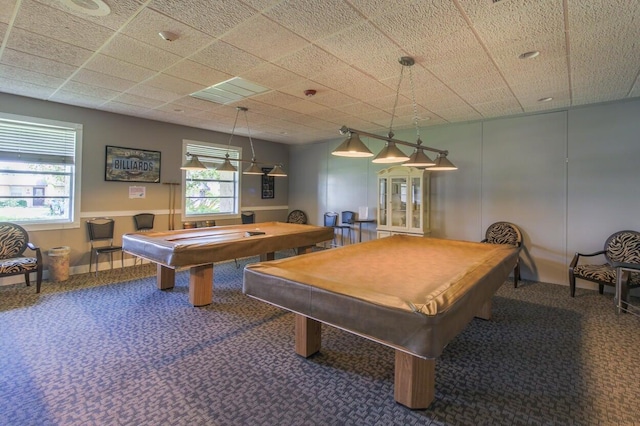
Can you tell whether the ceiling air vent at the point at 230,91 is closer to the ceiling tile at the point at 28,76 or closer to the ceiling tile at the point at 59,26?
the ceiling tile at the point at 59,26

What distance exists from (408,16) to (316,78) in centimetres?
146

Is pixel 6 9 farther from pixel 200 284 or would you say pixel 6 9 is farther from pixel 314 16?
pixel 200 284

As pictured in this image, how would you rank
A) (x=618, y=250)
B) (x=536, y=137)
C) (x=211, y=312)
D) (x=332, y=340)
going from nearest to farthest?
(x=332, y=340), (x=211, y=312), (x=618, y=250), (x=536, y=137)

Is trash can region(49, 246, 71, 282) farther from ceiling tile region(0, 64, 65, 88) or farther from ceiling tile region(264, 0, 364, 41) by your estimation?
ceiling tile region(264, 0, 364, 41)

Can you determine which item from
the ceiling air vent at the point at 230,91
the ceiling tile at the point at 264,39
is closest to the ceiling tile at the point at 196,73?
the ceiling air vent at the point at 230,91

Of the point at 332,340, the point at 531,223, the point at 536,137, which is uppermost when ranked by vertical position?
the point at 536,137

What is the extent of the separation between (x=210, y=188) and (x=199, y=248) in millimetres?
3900

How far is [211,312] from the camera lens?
3648 mm

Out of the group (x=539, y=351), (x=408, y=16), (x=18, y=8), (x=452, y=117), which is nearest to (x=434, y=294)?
(x=539, y=351)

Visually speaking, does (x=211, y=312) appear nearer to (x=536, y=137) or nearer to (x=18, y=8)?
(x=18, y=8)

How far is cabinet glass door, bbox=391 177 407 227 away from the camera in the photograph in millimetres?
6121

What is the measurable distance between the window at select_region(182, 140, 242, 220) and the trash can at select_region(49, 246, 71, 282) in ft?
6.99

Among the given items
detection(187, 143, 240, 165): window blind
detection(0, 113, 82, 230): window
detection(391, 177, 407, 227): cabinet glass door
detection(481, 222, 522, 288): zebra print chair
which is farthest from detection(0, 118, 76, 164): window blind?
detection(481, 222, 522, 288): zebra print chair

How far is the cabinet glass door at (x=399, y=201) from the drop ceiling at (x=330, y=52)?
5.16 ft
